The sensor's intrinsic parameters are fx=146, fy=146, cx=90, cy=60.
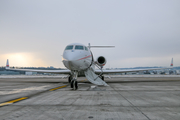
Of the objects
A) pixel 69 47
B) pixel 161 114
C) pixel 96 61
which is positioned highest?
pixel 69 47

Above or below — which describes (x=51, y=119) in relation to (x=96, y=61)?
below

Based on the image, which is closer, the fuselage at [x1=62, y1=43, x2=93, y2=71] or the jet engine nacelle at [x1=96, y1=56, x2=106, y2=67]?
the fuselage at [x1=62, y1=43, x2=93, y2=71]

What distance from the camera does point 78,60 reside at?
428 inches

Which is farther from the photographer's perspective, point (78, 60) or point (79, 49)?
point (79, 49)

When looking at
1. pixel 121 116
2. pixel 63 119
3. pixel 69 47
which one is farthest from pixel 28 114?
pixel 69 47

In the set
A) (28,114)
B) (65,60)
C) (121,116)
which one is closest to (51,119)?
(28,114)

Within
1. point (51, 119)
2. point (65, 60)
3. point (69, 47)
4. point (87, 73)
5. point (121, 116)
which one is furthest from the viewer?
point (87, 73)

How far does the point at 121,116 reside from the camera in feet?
12.6

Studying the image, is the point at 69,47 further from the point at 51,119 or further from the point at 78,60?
the point at 51,119

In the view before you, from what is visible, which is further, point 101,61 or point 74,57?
point 101,61

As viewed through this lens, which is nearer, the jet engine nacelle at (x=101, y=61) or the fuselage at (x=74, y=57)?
the fuselage at (x=74, y=57)

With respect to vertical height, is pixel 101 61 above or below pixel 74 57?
below

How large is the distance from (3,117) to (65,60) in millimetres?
7173

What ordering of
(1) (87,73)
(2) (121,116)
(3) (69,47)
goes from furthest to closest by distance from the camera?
(1) (87,73)
(3) (69,47)
(2) (121,116)
